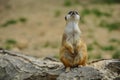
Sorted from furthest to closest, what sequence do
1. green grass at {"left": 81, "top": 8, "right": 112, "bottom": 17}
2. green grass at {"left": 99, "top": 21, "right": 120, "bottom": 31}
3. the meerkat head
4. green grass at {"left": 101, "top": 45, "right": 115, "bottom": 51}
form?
green grass at {"left": 81, "top": 8, "right": 112, "bottom": 17} < green grass at {"left": 99, "top": 21, "right": 120, "bottom": 31} < green grass at {"left": 101, "top": 45, "right": 115, "bottom": 51} < the meerkat head

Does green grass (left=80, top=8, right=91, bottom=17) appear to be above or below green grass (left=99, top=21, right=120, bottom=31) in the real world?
above

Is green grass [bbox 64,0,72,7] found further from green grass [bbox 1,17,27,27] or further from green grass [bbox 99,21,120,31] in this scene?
green grass [bbox 99,21,120,31]

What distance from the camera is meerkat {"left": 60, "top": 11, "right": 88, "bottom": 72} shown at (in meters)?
10.4

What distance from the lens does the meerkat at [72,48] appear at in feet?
34.1

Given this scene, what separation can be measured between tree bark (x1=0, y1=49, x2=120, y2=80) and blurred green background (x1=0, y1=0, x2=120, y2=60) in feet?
24.0

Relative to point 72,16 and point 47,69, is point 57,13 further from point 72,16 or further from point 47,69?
point 72,16

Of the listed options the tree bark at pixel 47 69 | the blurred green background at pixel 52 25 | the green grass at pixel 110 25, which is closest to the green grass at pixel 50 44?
the blurred green background at pixel 52 25

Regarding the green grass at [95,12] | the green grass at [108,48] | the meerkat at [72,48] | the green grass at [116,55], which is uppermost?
the green grass at [95,12]

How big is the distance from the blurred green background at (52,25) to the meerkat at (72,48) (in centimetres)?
776

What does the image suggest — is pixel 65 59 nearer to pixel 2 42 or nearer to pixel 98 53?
pixel 98 53

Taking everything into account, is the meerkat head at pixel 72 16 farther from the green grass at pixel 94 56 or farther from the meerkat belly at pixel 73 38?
the green grass at pixel 94 56

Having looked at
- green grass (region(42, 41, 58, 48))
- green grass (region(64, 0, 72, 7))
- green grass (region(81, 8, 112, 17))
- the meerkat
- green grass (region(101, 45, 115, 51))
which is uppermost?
green grass (region(64, 0, 72, 7))

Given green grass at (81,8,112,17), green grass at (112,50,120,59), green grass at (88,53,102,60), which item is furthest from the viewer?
green grass at (81,8,112,17)

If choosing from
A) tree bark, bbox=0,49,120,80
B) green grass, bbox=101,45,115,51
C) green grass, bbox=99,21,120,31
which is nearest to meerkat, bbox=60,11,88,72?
tree bark, bbox=0,49,120,80
